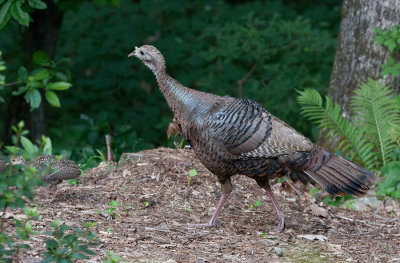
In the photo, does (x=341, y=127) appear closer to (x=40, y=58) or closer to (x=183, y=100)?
(x=183, y=100)

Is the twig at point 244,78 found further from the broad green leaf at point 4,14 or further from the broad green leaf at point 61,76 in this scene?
the broad green leaf at point 4,14

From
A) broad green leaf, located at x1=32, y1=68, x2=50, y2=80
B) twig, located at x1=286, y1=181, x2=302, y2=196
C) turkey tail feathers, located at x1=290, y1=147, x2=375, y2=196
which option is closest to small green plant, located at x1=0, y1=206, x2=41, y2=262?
turkey tail feathers, located at x1=290, y1=147, x2=375, y2=196

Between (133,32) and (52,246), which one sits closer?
(52,246)

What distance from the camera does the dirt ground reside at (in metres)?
4.38

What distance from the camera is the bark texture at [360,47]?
23.0 feet

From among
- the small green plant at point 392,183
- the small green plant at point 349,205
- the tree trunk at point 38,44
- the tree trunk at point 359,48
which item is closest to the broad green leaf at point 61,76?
the tree trunk at point 38,44

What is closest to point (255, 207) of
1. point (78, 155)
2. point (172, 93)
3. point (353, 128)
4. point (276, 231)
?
point (276, 231)

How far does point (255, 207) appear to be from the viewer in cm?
566

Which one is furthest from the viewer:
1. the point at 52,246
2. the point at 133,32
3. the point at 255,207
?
the point at 133,32

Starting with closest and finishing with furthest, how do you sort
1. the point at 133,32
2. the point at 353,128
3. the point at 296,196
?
the point at 296,196 < the point at 353,128 < the point at 133,32

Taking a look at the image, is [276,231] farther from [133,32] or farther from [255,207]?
[133,32]

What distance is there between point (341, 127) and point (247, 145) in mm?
2477

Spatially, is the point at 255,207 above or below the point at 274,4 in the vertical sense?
below

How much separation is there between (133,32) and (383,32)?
5.10 m
